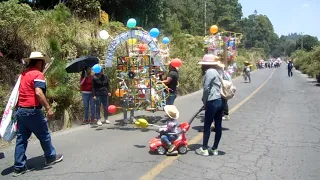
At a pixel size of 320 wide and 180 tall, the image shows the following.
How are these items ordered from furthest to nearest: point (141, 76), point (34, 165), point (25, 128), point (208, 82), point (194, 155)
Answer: point (141, 76) → point (194, 155) → point (208, 82) → point (34, 165) → point (25, 128)

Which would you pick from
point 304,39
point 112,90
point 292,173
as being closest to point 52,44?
point 112,90

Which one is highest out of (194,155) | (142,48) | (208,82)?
(142,48)

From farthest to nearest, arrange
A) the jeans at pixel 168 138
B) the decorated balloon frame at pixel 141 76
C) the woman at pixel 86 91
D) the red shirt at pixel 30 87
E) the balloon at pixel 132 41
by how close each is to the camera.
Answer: the woman at pixel 86 91 < the balloon at pixel 132 41 < the decorated balloon frame at pixel 141 76 < the jeans at pixel 168 138 < the red shirt at pixel 30 87

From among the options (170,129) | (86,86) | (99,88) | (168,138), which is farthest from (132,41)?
(168,138)

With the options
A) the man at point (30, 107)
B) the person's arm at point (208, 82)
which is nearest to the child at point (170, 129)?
the person's arm at point (208, 82)

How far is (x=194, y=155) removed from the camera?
20.4 feet

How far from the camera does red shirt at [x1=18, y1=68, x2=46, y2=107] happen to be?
5223mm

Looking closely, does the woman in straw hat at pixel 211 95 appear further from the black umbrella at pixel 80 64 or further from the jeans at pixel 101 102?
the black umbrella at pixel 80 64

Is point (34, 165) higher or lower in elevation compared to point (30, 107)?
lower

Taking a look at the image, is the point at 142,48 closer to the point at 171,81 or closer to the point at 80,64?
the point at 171,81

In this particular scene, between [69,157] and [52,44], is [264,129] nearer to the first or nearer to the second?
[69,157]

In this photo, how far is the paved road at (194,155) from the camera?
17.3 feet

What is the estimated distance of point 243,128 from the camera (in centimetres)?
870

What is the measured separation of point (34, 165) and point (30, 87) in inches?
Answer: 57.9
